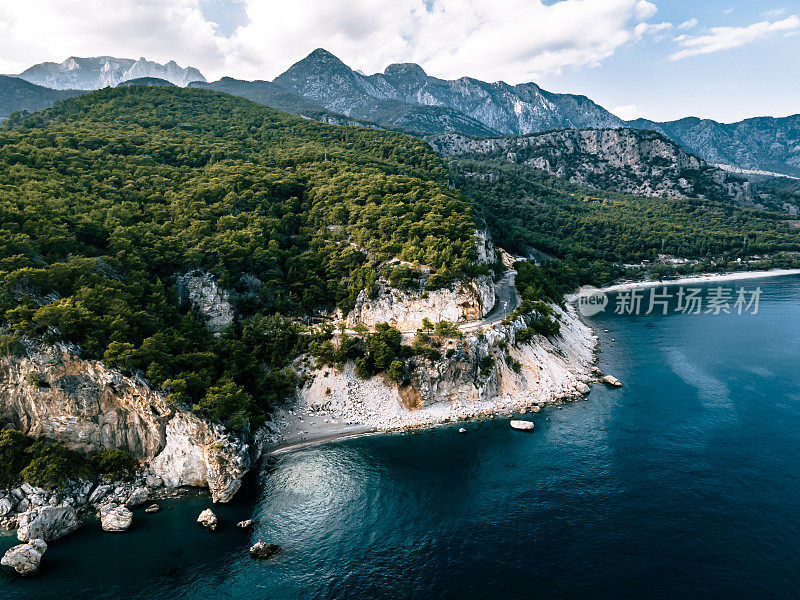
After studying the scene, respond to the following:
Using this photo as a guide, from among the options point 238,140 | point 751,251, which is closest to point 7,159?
point 238,140

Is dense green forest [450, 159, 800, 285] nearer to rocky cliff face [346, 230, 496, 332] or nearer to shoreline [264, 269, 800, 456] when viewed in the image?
rocky cliff face [346, 230, 496, 332]

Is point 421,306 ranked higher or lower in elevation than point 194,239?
lower

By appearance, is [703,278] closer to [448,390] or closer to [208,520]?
[448,390]

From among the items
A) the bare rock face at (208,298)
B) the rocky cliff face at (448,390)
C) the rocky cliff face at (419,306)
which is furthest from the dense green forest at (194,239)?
the rocky cliff face at (448,390)

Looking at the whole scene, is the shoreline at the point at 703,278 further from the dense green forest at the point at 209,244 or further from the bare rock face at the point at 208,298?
the bare rock face at the point at 208,298

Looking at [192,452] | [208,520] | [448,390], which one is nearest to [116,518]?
[192,452]

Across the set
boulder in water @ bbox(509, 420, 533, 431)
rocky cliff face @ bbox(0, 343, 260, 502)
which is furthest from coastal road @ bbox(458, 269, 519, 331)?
rocky cliff face @ bbox(0, 343, 260, 502)
